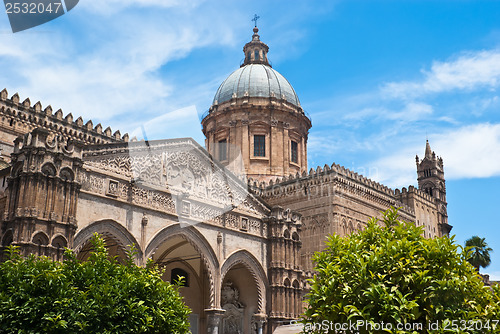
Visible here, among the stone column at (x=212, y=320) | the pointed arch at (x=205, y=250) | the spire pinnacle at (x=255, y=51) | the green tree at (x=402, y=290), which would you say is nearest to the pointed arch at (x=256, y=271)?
the pointed arch at (x=205, y=250)

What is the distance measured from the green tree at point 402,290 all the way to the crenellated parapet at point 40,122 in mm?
26566

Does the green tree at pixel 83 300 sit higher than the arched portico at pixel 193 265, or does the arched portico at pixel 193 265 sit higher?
the arched portico at pixel 193 265

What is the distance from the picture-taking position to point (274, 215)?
33750mm

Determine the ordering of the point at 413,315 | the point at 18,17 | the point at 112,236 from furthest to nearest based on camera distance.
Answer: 1. the point at 112,236
2. the point at 413,315
3. the point at 18,17

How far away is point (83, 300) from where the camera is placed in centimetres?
1405

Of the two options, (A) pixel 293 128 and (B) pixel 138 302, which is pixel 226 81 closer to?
(A) pixel 293 128

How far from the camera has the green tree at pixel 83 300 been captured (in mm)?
13570

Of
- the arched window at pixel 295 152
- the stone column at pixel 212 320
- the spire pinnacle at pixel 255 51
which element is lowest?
the stone column at pixel 212 320

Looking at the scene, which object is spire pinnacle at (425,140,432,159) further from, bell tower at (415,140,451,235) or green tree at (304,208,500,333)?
green tree at (304,208,500,333)

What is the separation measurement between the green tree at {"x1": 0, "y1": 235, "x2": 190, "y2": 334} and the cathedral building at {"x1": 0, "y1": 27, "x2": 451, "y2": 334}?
3406mm

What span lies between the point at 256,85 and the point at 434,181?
85.2 ft

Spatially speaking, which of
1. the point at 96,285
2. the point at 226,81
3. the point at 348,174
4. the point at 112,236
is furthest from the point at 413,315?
the point at 226,81

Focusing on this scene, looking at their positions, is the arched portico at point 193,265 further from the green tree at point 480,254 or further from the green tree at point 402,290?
the green tree at point 480,254

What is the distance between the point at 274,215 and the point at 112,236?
39.0 ft
